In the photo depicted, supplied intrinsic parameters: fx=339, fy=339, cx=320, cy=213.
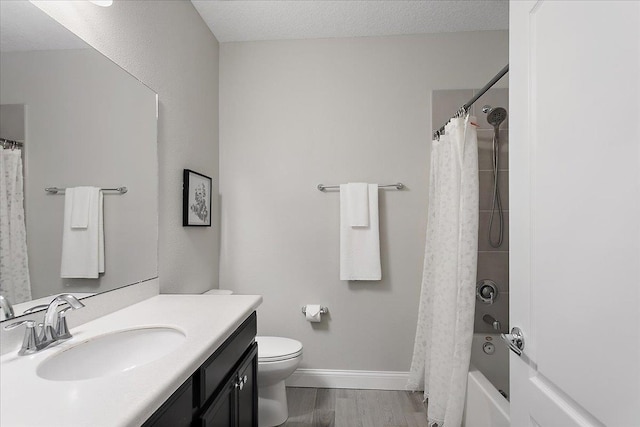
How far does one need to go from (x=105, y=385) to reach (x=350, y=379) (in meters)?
2.07

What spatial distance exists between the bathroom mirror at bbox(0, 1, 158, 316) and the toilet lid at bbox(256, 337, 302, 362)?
0.80m

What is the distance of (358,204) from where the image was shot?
2.41 meters

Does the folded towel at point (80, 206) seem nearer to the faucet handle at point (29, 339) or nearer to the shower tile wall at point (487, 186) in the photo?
the faucet handle at point (29, 339)

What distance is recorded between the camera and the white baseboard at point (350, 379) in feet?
8.05

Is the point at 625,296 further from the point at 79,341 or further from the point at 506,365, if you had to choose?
the point at 506,365

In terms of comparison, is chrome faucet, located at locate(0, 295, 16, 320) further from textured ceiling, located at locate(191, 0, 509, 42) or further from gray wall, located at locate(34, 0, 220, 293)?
textured ceiling, located at locate(191, 0, 509, 42)

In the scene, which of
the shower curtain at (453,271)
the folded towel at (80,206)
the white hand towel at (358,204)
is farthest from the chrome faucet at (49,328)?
the white hand towel at (358,204)

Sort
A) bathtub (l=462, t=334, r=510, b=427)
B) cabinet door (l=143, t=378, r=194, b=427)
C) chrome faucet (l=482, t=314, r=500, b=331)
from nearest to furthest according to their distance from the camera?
1. cabinet door (l=143, t=378, r=194, b=427)
2. bathtub (l=462, t=334, r=510, b=427)
3. chrome faucet (l=482, t=314, r=500, b=331)

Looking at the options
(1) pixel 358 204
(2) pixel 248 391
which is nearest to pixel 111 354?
(2) pixel 248 391

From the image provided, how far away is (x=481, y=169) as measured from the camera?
7.86 ft

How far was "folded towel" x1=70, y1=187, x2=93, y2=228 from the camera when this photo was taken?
1.17m

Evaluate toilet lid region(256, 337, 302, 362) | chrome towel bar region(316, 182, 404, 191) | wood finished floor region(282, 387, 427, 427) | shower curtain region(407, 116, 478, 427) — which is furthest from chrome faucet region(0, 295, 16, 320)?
chrome towel bar region(316, 182, 404, 191)

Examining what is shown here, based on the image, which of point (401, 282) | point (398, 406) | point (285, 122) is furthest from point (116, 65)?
point (398, 406)

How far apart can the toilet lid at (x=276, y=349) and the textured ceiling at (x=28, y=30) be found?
1.67 meters
